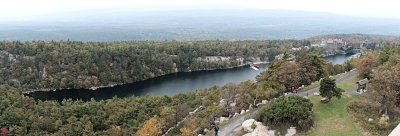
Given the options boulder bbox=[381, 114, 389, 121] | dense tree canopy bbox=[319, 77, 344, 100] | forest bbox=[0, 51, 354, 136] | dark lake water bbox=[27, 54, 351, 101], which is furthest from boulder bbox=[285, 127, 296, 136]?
dark lake water bbox=[27, 54, 351, 101]

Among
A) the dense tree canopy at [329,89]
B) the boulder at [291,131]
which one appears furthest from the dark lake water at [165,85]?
the boulder at [291,131]

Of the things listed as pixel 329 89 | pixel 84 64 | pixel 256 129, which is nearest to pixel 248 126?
pixel 256 129

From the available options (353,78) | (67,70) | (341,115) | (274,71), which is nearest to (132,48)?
(67,70)

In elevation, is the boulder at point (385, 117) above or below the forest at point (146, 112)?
above

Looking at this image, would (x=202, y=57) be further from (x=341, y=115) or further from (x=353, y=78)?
(x=341, y=115)

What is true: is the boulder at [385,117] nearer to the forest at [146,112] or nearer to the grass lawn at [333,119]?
the grass lawn at [333,119]

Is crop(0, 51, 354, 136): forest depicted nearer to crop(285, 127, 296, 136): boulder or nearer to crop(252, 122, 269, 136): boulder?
crop(252, 122, 269, 136): boulder

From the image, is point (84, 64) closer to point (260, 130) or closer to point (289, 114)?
point (260, 130)
